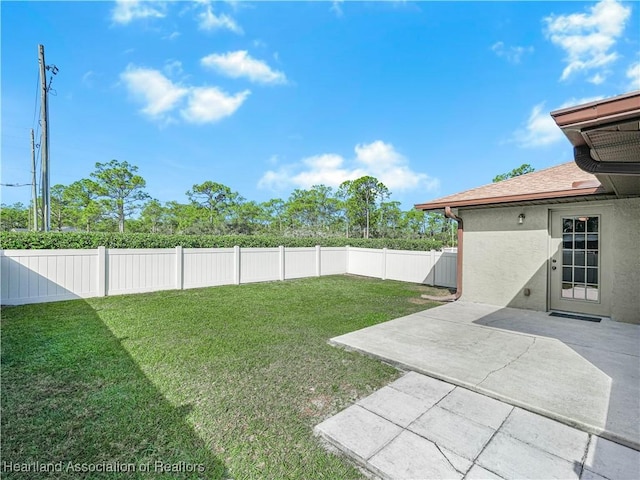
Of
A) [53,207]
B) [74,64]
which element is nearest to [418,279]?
[74,64]

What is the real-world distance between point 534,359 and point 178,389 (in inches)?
164

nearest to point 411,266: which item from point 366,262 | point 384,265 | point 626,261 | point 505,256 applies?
point 384,265

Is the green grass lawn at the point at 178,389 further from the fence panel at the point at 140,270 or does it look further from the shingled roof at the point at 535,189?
the shingled roof at the point at 535,189

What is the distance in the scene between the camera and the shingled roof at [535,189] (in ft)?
17.0

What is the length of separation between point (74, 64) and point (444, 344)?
673 inches

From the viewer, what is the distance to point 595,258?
5.63m

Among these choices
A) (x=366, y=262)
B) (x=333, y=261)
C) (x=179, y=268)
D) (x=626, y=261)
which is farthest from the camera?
(x=333, y=261)

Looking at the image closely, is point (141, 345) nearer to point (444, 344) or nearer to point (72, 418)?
point (72, 418)

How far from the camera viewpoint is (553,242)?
6055mm

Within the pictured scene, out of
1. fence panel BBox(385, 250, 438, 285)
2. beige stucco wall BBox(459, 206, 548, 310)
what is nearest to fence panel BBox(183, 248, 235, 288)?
fence panel BBox(385, 250, 438, 285)

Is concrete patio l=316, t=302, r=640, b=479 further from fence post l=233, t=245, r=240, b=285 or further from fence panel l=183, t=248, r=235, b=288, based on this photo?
fence post l=233, t=245, r=240, b=285

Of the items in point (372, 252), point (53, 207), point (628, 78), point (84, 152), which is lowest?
point (372, 252)

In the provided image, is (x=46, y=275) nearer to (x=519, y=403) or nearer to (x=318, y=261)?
(x=318, y=261)

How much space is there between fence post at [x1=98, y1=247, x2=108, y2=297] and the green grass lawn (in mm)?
1388
